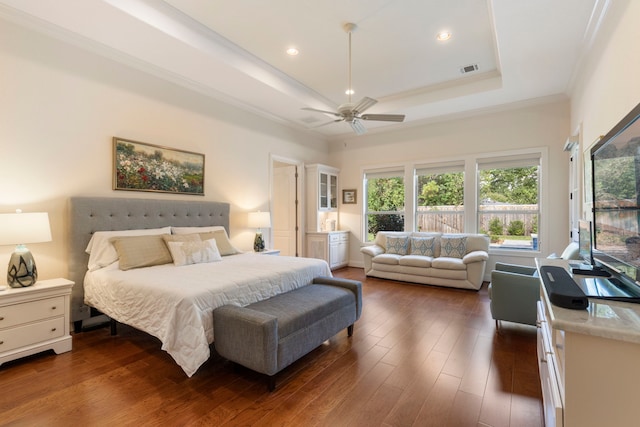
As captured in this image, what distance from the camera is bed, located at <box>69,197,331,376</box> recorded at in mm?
2145

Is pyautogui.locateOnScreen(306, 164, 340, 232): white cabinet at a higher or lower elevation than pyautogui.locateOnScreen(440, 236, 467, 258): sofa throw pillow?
higher

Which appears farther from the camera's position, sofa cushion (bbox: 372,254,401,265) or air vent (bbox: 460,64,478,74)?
sofa cushion (bbox: 372,254,401,265)

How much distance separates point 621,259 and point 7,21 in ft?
15.9

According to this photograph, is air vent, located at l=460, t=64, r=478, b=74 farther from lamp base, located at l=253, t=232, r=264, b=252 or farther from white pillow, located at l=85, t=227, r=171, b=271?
white pillow, located at l=85, t=227, r=171, b=271

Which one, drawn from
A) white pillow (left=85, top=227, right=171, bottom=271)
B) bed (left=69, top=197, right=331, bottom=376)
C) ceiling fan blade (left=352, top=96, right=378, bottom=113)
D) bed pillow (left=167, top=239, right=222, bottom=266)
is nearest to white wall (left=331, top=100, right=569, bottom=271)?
ceiling fan blade (left=352, top=96, right=378, bottom=113)

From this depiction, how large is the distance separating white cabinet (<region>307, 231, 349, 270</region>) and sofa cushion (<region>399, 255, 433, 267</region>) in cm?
154

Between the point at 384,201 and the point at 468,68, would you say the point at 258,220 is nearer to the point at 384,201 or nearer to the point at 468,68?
the point at 384,201

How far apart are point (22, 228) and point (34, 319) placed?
759mm

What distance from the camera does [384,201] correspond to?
6.54 meters

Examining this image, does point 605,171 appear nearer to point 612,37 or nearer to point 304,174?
point 612,37

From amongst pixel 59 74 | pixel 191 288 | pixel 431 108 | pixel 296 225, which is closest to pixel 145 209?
pixel 59 74

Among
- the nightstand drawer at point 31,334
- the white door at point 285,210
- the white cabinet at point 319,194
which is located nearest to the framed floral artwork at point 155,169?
the nightstand drawer at point 31,334

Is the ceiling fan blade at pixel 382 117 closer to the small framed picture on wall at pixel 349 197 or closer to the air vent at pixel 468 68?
the air vent at pixel 468 68

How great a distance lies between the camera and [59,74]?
301cm
